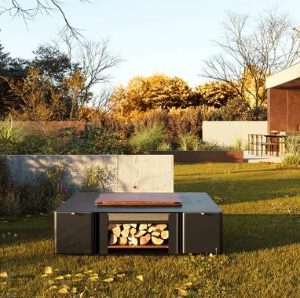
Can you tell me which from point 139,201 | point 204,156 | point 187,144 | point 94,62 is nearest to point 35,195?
point 139,201

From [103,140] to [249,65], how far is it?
95.9 feet

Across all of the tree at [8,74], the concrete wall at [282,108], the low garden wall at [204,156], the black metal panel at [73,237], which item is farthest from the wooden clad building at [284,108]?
the black metal panel at [73,237]

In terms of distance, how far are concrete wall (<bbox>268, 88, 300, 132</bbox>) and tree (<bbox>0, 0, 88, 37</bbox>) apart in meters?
15.8

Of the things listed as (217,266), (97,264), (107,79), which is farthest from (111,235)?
(107,79)

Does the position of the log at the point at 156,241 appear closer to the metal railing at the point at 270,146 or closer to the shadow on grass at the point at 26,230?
the shadow on grass at the point at 26,230

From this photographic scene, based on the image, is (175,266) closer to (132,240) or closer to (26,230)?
(132,240)

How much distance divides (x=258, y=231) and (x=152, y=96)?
107 ft

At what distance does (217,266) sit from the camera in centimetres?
488

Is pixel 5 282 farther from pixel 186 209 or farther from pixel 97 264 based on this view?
pixel 186 209

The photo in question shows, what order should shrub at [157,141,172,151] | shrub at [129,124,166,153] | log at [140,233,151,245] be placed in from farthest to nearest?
shrub at [157,141,172,151] → shrub at [129,124,166,153] → log at [140,233,151,245]

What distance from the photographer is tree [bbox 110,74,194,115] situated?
38188 mm

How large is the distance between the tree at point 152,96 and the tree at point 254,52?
214cm

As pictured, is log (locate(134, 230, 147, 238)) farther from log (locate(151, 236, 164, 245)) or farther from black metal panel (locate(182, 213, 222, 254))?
black metal panel (locate(182, 213, 222, 254))

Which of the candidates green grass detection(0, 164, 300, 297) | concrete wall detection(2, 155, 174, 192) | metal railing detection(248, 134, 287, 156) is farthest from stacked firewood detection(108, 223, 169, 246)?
metal railing detection(248, 134, 287, 156)
